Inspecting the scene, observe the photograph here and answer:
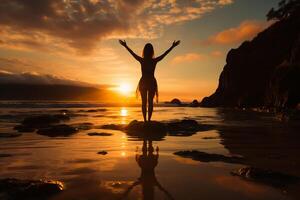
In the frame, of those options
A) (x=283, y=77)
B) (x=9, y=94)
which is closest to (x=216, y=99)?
(x=283, y=77)

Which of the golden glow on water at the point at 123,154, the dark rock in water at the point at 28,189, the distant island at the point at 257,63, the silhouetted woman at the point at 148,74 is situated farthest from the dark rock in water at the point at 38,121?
the distant island at the point at 257,63

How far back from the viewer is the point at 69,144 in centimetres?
646

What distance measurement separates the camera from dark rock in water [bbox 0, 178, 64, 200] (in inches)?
108

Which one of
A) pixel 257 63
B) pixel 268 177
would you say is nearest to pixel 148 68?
pixel 268 177

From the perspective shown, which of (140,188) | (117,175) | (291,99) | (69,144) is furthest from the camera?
(291,99)

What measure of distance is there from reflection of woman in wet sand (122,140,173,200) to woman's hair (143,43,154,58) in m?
4.10

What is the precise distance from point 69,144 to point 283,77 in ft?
96.1

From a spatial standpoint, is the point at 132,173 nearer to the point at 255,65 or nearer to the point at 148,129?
the point at 148,129

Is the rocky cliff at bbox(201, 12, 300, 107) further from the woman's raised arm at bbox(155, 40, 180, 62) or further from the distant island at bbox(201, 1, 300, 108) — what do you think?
the woman's raised arm at bbox(155, 40, 180, 62)

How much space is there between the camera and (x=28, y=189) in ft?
9.29

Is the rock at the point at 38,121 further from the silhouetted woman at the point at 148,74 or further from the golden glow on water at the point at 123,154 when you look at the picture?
the golden glow on water at the point at 123,154

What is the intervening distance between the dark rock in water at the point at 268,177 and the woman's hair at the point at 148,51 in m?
5.80

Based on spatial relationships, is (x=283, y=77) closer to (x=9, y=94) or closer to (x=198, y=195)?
(x=198, y=195)

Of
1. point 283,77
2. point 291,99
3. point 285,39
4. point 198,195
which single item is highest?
point 285,39
